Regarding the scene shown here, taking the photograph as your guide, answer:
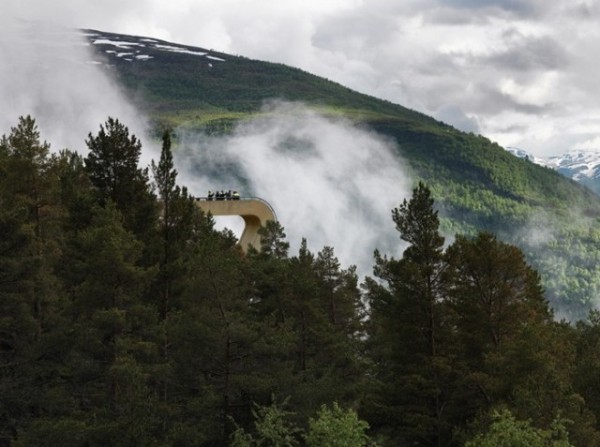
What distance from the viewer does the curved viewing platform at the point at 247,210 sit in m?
51.8

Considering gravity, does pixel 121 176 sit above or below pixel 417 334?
above

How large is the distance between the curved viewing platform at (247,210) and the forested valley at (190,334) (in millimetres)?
14756

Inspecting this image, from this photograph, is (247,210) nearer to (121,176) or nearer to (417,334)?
(121,176)

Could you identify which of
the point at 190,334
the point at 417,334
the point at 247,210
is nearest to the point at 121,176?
the point at 190,334

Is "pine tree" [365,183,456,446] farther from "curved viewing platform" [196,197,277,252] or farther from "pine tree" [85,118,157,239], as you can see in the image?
"curved viewing platform" [196,197,277,252]

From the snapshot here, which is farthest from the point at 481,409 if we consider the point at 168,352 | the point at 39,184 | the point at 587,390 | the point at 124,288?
the point at 39,184

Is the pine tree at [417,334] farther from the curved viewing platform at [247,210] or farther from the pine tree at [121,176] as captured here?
the curved viewing platform at [247,210]

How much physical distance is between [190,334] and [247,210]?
2707 cm

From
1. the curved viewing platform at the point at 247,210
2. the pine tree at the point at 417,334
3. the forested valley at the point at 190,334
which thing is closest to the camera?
the forested valley at the point at 190,334

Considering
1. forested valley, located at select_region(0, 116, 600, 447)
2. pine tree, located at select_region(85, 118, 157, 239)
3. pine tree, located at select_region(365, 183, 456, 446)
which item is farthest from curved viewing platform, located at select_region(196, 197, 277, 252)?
pine tree, located at select_region(365, 183, 456, 446)

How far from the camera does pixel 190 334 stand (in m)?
28.6

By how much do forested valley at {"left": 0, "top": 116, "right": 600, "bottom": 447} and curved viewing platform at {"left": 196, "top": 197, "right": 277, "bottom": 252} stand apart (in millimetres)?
14756

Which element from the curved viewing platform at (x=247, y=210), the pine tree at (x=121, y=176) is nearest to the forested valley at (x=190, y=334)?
the pine tree at (x=121, y=176)

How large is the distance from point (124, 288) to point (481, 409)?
1445 centimetres
